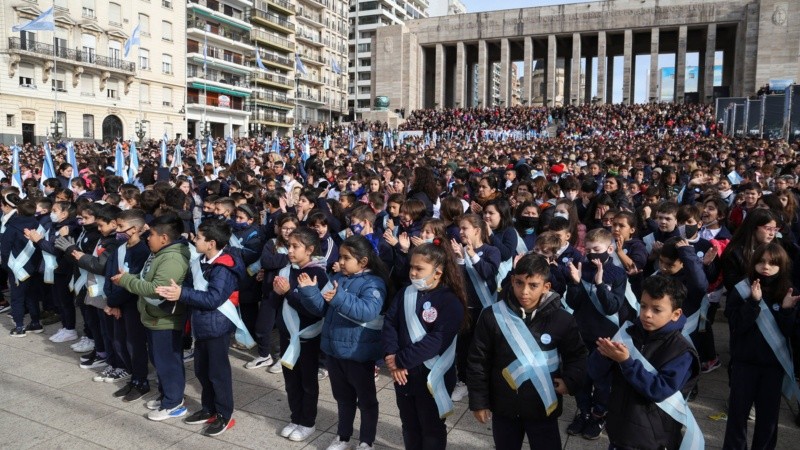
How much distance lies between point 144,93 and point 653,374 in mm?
51565

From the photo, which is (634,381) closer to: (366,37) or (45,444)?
(45,444)

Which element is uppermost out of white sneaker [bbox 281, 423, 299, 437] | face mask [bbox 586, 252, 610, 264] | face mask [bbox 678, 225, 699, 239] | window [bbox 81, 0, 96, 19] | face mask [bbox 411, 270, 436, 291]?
window [bbox 81, 0, 96, 19]

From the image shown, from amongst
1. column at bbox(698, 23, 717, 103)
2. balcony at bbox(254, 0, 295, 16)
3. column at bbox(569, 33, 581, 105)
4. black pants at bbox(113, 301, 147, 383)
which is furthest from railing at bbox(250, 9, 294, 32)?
black pants at bbox(113, 301, 147, 383)

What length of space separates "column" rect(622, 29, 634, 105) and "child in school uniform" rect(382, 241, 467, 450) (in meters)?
55.6

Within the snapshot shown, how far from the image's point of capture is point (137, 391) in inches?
219

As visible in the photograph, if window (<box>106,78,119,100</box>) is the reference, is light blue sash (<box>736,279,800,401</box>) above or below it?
below

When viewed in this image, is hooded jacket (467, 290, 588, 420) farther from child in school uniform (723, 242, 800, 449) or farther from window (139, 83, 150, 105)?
window (139, 83, 150, 105)

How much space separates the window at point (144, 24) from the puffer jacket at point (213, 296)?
49.4 m

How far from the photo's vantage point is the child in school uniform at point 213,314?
4754 millimetres

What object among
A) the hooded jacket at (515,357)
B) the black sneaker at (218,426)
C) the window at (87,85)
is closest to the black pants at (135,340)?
the black sneaker at (218,426)

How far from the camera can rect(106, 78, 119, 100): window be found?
149 ft

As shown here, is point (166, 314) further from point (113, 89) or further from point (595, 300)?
point (113, 89)

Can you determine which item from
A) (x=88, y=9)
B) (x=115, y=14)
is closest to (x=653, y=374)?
(x=88, y=9)

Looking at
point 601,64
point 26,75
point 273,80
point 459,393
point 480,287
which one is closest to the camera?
point 480,287
